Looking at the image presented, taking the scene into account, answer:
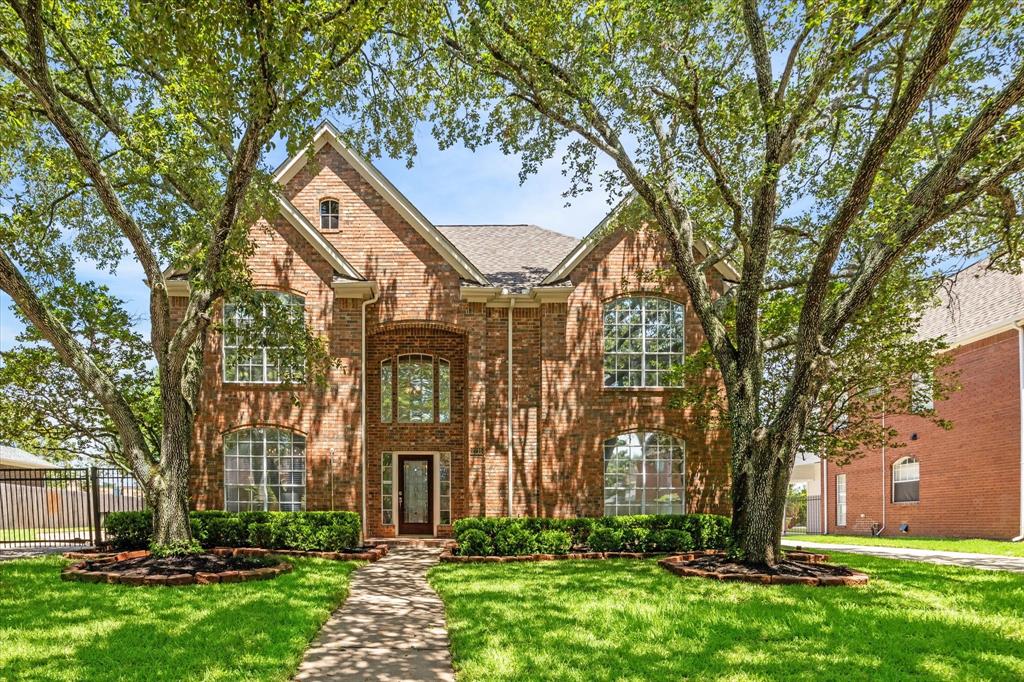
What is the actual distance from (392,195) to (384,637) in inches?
445

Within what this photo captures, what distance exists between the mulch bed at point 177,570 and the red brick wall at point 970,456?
1512cm

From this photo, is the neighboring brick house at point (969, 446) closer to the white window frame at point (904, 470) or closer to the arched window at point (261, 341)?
the white window frame at point (904, 470)

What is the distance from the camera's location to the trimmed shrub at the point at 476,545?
1266cm

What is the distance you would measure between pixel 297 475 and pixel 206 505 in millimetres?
2048

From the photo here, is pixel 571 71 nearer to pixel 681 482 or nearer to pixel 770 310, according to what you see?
pixel 770 310

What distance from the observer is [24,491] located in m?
25.9

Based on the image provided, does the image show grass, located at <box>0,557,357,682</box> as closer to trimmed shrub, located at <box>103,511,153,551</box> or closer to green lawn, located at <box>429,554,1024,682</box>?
green lawn, located at <box>429,554,1024,682</box>

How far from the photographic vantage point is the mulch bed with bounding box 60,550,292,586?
9.20 m

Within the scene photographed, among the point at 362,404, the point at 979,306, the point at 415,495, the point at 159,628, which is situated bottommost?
the point at 415,495

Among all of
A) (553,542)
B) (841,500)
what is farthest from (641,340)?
(841,500)

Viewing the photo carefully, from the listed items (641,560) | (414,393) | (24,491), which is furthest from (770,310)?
(24,491)

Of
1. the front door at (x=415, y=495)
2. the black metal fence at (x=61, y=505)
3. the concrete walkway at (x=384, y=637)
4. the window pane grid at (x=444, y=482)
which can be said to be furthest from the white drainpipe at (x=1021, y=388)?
the black metal fence at (x=61, y=505)

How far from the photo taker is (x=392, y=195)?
51.3 ft

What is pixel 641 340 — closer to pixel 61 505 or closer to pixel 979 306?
pixel 979 306
